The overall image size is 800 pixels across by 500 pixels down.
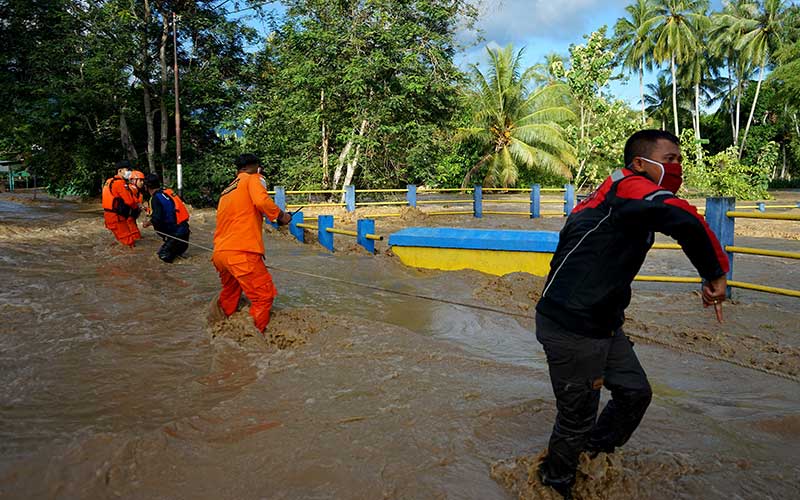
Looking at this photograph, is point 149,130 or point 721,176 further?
point 149,130

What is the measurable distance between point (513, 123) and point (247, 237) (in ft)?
95.5

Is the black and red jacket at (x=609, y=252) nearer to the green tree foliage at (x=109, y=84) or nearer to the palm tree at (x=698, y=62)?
the green tree foliage at (x=109, y=84)

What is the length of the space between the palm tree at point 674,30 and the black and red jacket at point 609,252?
40487 mm

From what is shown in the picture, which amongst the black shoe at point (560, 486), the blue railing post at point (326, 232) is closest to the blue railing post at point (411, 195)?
the blue railing post at point (326, 232)

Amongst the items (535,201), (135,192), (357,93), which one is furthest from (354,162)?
(135,192)

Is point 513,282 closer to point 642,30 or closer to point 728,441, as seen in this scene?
point 728,441

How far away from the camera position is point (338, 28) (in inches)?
758

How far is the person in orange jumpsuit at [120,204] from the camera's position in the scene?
967 centimetres

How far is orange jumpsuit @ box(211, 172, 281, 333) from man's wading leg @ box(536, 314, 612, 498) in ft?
10.0

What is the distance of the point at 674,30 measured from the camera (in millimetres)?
37500

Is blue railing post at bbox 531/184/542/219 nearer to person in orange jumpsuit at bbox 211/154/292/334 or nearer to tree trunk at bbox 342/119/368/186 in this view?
tree trunk at bbox 342/119/368/186

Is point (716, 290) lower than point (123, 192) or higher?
lower

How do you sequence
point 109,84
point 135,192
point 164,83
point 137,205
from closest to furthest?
point 135,192 < point 137,205 < point 109,84 < point 164,83

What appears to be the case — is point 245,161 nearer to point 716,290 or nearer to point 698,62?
point 716,290
